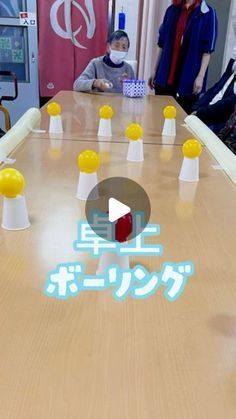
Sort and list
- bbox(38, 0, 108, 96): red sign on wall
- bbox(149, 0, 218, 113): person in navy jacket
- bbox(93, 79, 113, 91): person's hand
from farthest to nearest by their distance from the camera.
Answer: bbox(38, 0, 108, 96): red sign on wall < bbox(149, 0, 218, 113): person in navy jacket < bbox(93, 79, 113, 91): person's hand

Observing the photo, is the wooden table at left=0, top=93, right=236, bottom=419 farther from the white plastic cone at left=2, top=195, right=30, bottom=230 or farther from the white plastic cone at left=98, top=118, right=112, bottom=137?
the white plastic cone at left=98, top=118, right=112, bottom=137

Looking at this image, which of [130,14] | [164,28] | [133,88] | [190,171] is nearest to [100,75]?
[133,88]

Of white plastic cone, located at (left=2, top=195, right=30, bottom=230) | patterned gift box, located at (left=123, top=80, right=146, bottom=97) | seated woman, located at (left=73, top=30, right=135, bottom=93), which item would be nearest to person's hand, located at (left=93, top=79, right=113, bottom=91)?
seated woman, located at (left=73, top=30, right=135, bottom=93)

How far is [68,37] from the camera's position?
3463 millimetres

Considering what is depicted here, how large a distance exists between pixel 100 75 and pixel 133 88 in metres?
0.32

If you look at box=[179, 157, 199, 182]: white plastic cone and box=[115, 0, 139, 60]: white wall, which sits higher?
box=[115, 0, 139, 60]: white wall

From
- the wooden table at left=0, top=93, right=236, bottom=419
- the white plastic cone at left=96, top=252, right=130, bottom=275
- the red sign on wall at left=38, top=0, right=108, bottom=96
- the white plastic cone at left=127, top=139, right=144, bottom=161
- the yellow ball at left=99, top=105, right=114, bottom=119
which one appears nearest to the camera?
the wooden table at left=0, top=93, right=236, bottom=419

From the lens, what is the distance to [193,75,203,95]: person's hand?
276 cm

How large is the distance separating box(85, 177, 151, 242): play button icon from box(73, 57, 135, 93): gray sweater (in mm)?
1616

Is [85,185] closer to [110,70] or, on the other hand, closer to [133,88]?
[133,88]

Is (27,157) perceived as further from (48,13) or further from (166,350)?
(48,13)

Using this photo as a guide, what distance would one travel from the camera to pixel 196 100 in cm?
285

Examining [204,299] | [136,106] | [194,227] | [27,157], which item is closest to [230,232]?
[194,227]

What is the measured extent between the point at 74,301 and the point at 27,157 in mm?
721
